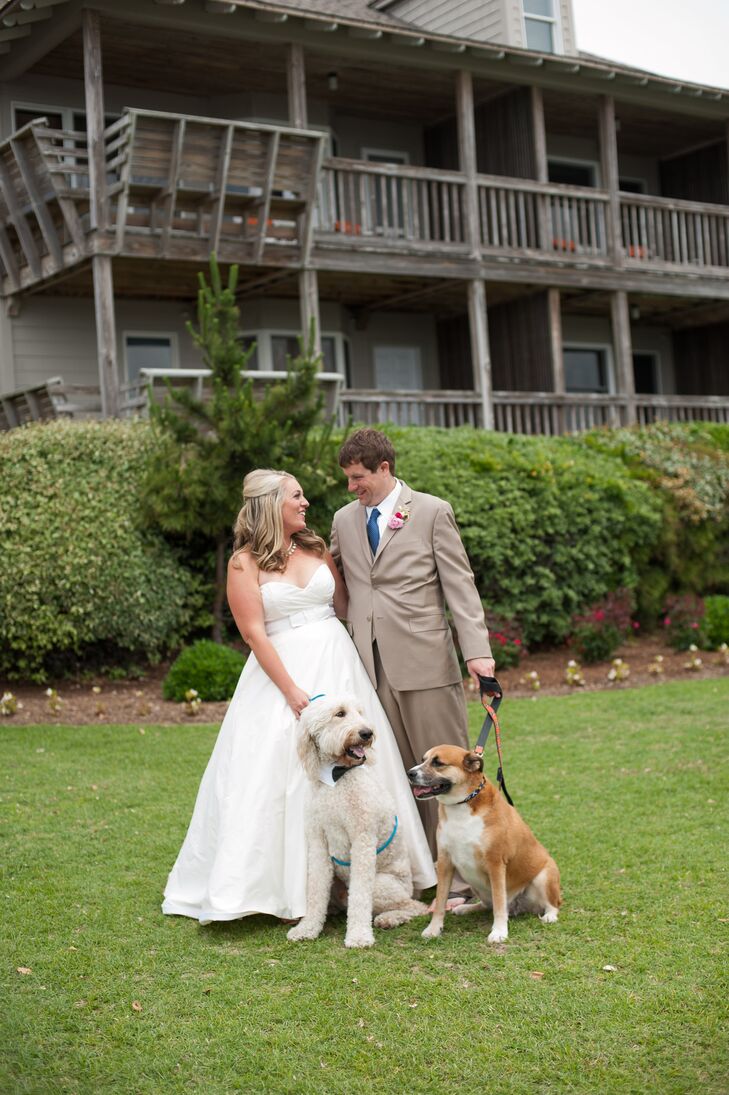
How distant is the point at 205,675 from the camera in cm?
1079

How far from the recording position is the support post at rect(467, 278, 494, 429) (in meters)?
17.6

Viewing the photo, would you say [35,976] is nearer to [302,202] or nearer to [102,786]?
[102,786]

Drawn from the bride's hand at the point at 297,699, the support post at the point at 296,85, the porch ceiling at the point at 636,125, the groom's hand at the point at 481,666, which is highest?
the porch ceiling at the point at 636,125

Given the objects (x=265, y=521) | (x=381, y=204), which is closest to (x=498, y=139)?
(x=381, y=204)

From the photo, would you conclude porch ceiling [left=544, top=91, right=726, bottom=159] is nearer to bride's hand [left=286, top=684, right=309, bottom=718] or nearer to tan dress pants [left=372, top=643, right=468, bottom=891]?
tan dress pants [left=372, top=643, right=468, bottom=891]

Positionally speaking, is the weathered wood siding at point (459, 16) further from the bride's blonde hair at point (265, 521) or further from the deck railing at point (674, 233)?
the bride's blonde hair at point (265, 521)

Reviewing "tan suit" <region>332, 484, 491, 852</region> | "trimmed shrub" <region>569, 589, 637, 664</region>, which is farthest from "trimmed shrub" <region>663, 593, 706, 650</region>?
"tan suit" <region>332, 484, 491, 852</region>

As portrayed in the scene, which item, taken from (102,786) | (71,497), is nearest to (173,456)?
(71,497)

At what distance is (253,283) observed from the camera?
55.2 feet

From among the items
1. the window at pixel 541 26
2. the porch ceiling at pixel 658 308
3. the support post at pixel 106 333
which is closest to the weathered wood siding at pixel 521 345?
the porch ceiling at pixel 658 308

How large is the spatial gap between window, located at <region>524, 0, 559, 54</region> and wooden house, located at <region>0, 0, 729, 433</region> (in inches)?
1.5

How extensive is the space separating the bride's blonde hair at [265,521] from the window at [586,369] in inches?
676

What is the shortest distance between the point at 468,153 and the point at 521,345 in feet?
11.1

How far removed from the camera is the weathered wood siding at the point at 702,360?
75.9ft
